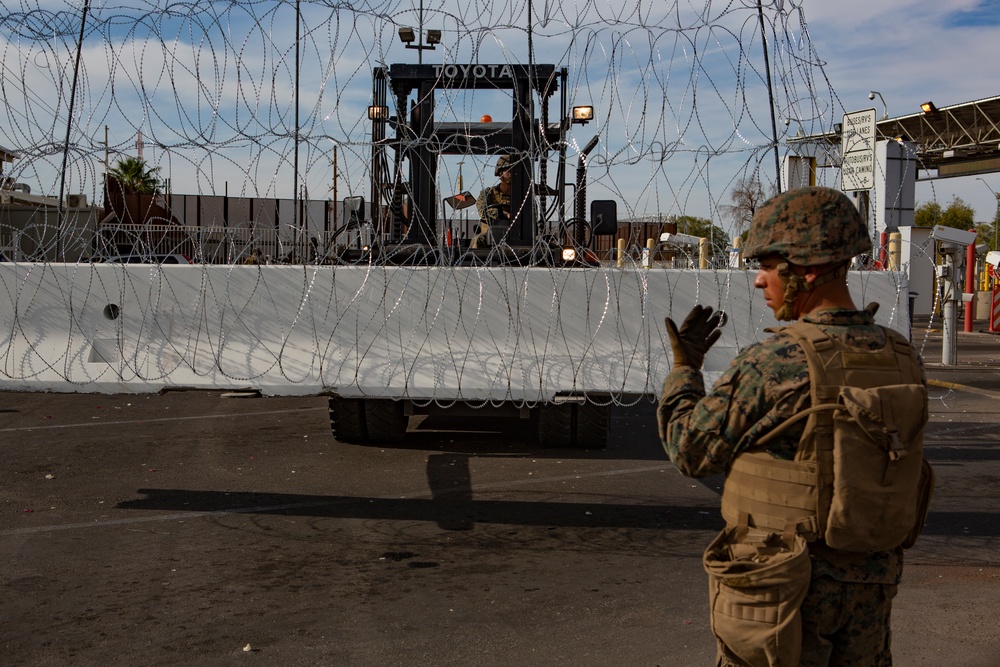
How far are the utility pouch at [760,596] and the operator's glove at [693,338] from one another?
1.60 feet

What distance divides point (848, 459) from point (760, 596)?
0.41 m

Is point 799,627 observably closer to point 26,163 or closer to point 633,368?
point 633,368

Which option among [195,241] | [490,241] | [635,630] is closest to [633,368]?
[490,241]

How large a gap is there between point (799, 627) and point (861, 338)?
757mm

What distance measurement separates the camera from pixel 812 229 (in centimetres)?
256

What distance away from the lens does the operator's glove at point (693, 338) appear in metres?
2.72

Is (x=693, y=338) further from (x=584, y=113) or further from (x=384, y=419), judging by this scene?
(x=384, y=419)

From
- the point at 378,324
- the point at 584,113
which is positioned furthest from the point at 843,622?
the point at 584,113

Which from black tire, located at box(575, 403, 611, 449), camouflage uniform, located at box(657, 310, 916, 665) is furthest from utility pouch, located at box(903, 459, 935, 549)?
black tire, located at box(575, 403, 611, 449)

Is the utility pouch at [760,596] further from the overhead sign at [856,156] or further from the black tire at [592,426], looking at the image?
the black tire at [592,426]

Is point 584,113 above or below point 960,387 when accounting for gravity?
above

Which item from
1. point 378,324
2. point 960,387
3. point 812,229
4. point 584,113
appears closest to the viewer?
point 812,229

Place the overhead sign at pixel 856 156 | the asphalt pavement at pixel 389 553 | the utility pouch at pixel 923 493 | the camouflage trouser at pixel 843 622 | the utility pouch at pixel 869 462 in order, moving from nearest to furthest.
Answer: the utility pouch at pixel 869 462 → the camouflage trouser at pixel 843 622 → the utility pouch at pixel 923 493 → the asphalt pavement at pixel 389 553 → the overhead sign at pixel 856 156

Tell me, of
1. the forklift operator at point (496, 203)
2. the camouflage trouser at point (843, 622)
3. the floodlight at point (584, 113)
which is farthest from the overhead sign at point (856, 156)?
the camouflage trouser at point (843, 622)
